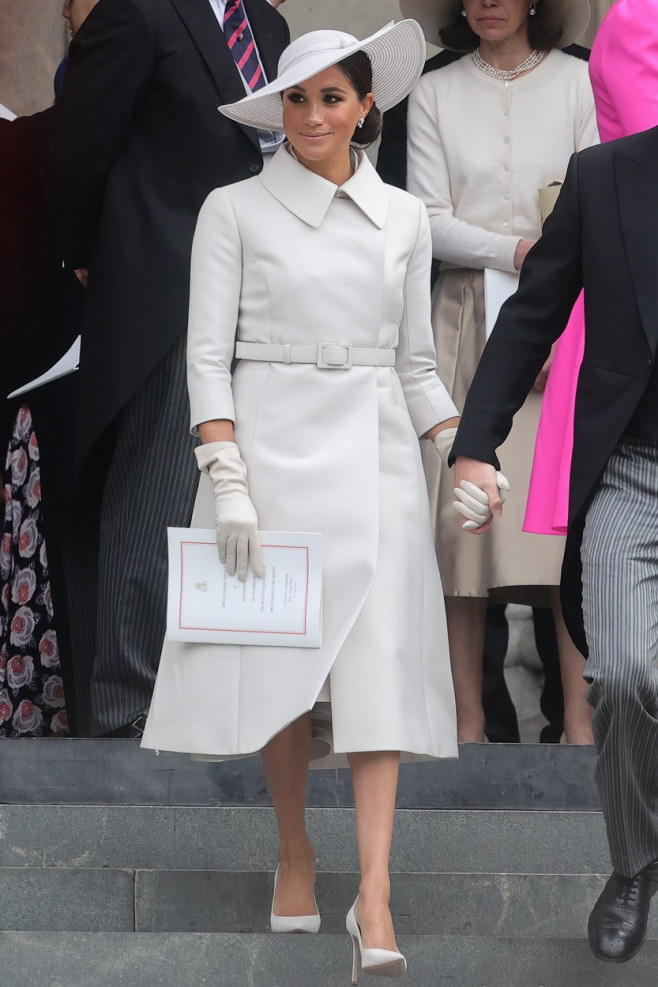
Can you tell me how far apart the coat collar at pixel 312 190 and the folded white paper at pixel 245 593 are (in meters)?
0.70

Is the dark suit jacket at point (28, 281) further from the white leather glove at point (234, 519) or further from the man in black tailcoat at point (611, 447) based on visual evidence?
the man in black tailcoat at point (611, 447)

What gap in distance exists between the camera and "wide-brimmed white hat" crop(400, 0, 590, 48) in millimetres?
4984

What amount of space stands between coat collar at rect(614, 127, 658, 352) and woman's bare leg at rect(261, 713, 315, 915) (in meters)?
1.13

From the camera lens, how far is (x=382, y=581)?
3658 millimetres

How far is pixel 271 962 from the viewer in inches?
133

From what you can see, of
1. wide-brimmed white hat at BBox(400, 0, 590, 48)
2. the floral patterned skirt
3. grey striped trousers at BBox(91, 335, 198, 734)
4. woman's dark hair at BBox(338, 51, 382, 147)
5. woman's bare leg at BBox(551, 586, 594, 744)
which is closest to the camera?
woman's dark hair at BBox(338, 51, 382, 147)

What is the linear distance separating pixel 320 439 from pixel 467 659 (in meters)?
1.26

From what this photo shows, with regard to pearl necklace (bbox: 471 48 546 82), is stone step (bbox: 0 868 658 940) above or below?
below

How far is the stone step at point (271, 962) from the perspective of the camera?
3.35 m

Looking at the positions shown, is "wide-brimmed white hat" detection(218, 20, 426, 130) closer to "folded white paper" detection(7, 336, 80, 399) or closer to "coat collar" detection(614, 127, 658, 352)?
"coat collar" detection(614, 127, 658, 352)

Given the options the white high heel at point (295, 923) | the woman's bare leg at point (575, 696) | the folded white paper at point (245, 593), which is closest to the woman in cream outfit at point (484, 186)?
the woman's bare leg at point (575, 696)

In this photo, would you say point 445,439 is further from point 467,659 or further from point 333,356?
point 467,659

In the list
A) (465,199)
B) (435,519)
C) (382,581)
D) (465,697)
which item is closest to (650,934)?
(382,581)

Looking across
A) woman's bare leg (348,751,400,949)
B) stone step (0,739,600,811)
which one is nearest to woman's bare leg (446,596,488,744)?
stone step (0,739,600,811)
